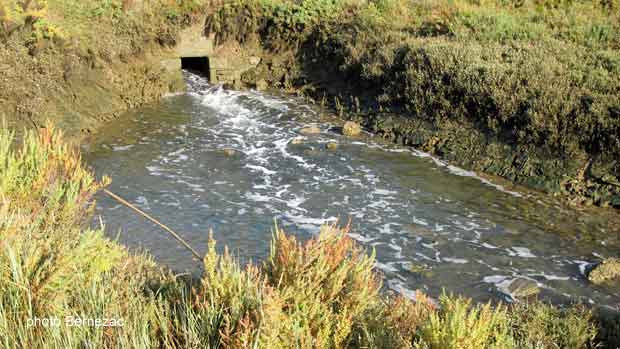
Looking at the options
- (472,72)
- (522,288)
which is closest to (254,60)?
(472,72)

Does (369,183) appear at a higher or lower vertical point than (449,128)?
lower

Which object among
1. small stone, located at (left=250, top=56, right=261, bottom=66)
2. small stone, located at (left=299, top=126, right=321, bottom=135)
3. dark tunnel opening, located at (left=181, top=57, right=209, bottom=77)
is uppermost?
small stone, located at (left=250, top=56, right=261, bottom=66)

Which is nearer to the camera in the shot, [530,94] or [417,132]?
[530,94]

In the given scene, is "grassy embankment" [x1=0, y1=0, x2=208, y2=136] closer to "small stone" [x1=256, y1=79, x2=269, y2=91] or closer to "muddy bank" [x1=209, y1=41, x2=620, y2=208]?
"muddy bank" [x1=209, y1=41, x2=620, y2=208]

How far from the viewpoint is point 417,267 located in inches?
307

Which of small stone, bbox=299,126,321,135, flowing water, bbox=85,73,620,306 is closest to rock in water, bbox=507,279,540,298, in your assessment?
flowing water, bbox=85,73,620,306

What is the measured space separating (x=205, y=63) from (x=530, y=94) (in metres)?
11.7

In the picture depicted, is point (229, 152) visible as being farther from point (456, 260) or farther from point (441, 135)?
point (456, 260)

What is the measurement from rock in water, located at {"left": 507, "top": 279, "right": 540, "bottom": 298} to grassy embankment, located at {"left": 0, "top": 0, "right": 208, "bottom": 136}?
9.68 m

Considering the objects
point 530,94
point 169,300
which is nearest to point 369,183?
point 530,94

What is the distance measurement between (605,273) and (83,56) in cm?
1273

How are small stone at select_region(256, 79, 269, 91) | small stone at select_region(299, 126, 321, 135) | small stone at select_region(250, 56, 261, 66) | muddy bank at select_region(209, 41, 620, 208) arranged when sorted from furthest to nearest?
small stone at select_region(250, 56, 261, 66)
small stone at select_region(256, 79, 269, 91)
small stone at select_region(299, 126, 321, 135)
muddy bank at select_region(209, 41, 620, 208)

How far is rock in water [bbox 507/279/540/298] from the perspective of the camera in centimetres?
723

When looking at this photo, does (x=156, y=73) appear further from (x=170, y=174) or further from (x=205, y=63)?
(x=170, y=174)
